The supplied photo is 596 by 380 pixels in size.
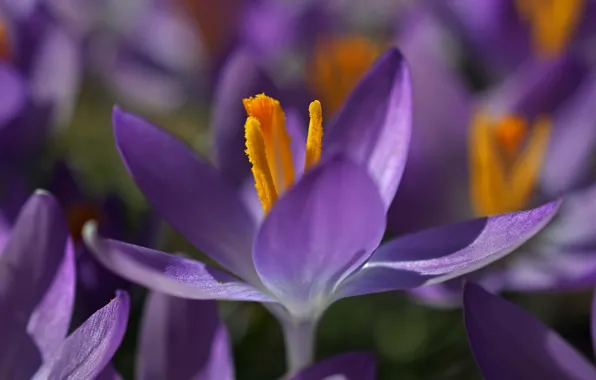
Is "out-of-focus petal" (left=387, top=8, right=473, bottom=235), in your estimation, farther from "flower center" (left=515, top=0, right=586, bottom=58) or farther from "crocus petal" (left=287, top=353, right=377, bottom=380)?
"crocus petal" (left=287, top=353, right=377, bottom=380)

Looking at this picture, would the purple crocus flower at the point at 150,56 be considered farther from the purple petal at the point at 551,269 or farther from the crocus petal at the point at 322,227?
the crocus petal at the point at 322,227

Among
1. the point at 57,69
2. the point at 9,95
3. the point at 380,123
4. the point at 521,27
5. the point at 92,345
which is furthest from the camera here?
the point at 521,27

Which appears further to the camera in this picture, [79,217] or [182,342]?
[79,217]

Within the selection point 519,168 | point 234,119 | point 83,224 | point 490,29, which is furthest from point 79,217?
point 490,29

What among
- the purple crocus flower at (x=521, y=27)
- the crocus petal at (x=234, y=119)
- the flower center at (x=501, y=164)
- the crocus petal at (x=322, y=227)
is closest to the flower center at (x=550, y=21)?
the purple crocus flower at (x=521, y=27)

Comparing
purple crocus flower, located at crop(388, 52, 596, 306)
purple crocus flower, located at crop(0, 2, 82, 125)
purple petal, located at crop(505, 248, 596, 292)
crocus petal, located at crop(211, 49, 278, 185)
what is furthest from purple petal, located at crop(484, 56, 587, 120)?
purple crocus flower, located at crop(0, 2, 82, 125)

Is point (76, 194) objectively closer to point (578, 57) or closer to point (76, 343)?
point (76, 343)

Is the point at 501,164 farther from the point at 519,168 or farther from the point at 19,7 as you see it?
the point at 19,7

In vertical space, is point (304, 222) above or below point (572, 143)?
above
